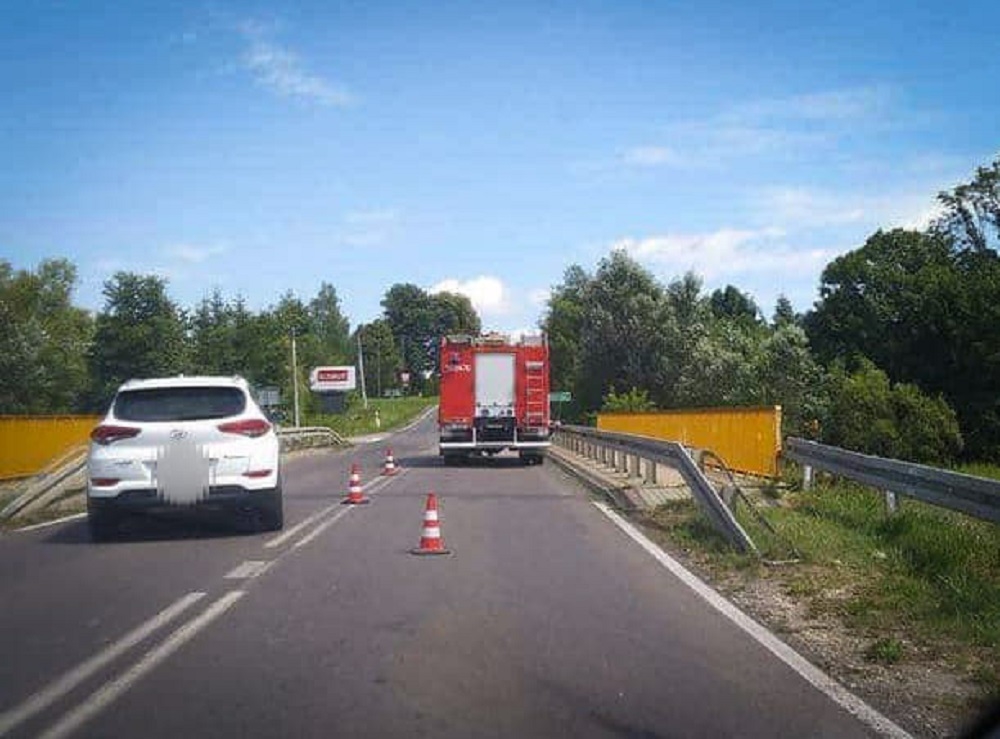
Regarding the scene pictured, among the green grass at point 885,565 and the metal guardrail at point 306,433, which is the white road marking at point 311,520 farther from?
the metal guardrail at point 306,433

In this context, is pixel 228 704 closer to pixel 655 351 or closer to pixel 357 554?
pixel 357 554

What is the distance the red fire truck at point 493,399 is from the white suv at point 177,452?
16.9m

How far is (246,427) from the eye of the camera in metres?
12.5

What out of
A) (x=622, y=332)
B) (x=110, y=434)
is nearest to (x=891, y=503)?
(x=110, y=434)

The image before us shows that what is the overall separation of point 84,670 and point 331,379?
259ft

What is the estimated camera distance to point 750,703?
19.5ft

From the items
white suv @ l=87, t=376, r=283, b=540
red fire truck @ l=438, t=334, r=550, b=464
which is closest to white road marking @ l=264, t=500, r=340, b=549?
white suv @ l=87, t=376, r=283, b=540

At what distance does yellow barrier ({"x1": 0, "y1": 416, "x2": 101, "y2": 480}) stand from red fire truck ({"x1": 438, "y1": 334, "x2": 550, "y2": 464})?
905cm

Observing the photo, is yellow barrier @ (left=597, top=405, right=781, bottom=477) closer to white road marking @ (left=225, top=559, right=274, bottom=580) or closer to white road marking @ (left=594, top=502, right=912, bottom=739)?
white road marking @ (left=594, top=502, right=912, bottom=739)

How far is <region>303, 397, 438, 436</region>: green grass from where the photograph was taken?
7006cm

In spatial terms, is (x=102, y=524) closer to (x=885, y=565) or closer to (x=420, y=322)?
(x=885, y=565)

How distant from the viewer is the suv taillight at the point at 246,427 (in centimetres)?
1245

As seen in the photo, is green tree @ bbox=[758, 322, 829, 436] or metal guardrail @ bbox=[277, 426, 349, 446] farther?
green tree @ bbox=[758, 322, 829, 436]

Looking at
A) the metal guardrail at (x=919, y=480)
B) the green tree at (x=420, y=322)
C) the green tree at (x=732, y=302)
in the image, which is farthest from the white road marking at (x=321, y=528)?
the green tree at (x=420, y=322)
